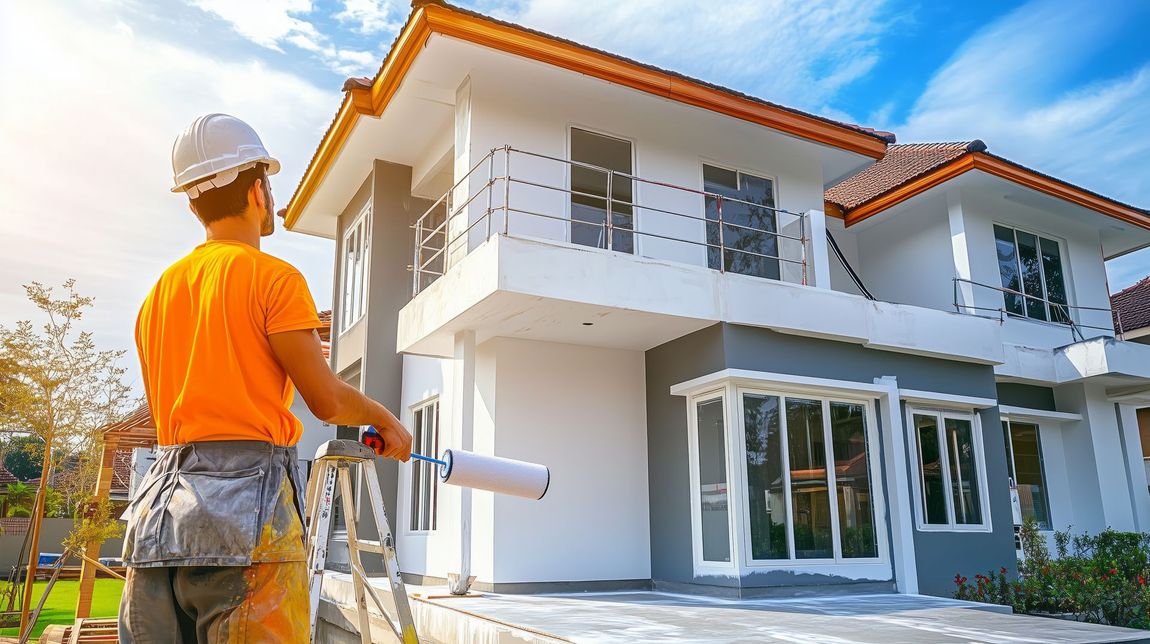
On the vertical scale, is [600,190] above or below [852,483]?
Result: above

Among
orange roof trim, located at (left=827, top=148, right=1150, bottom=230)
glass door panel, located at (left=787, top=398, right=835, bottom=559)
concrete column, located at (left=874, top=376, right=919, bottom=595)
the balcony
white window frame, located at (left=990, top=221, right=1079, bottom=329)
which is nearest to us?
the balcony

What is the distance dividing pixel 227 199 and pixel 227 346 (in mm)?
391

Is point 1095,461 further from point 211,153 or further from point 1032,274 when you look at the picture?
point 211,153

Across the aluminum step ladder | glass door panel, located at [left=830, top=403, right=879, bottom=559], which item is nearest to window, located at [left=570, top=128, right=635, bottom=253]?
glass door panel, located at [left=830, top=403, right=879, bottom=559]

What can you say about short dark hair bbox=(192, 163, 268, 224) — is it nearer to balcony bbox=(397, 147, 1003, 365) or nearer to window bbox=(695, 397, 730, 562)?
balcony bbox=(397, 147, 1003, 365)

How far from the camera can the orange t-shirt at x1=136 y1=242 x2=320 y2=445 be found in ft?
5.41

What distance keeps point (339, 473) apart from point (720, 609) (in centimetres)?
501

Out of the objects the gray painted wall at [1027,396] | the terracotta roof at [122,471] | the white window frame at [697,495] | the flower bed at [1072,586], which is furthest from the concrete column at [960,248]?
the terracotta roof at [122,471]

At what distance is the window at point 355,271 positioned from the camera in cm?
1200

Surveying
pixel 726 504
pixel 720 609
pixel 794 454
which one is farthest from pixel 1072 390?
pixel 720 609

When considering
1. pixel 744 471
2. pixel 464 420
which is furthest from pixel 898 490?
pixel 464 420

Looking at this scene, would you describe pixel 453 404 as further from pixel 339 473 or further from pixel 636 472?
pixel 339 473

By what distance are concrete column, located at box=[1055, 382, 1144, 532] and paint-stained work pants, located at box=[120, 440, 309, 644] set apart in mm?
13932

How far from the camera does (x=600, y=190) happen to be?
9.62 meters
